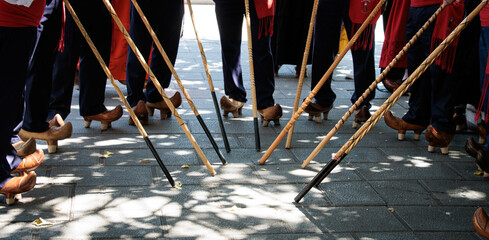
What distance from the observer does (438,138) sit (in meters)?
4.37

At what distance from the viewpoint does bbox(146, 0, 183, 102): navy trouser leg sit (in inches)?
192

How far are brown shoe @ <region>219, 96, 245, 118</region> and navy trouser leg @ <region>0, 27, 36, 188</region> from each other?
2198 mm

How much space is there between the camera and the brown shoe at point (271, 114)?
16.1 feet

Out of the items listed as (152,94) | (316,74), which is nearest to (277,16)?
(316,74)

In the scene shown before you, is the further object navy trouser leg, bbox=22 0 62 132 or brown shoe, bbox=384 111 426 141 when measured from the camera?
brown shoe, bbox=384 111 426 141

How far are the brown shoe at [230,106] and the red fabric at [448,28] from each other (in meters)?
1.76

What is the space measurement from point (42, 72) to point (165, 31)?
126 centimetres

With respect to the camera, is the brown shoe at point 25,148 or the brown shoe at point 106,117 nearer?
the brown shoe at point 25,148

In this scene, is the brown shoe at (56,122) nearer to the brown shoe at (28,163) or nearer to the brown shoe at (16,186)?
the brown shoe at (28,163)

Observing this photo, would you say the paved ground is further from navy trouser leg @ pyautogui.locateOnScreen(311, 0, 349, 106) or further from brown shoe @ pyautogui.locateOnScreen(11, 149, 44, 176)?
navy trouser leg @ pyautogui.locateOnScreen(311, 0, 349, 106)

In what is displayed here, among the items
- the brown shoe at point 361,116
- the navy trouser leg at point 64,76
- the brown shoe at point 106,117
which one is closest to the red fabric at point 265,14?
the brown shoe at point 361,116

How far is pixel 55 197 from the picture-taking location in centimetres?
333

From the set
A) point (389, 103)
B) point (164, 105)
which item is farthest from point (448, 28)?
point (164, 105)

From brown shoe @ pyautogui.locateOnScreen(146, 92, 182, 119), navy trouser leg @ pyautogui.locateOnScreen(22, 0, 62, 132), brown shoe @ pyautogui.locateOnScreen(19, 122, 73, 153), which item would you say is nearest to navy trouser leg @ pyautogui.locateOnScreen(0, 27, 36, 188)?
navy trouser leg @ pyautogui.locateOnScreen(22, 0, 62, 132)
